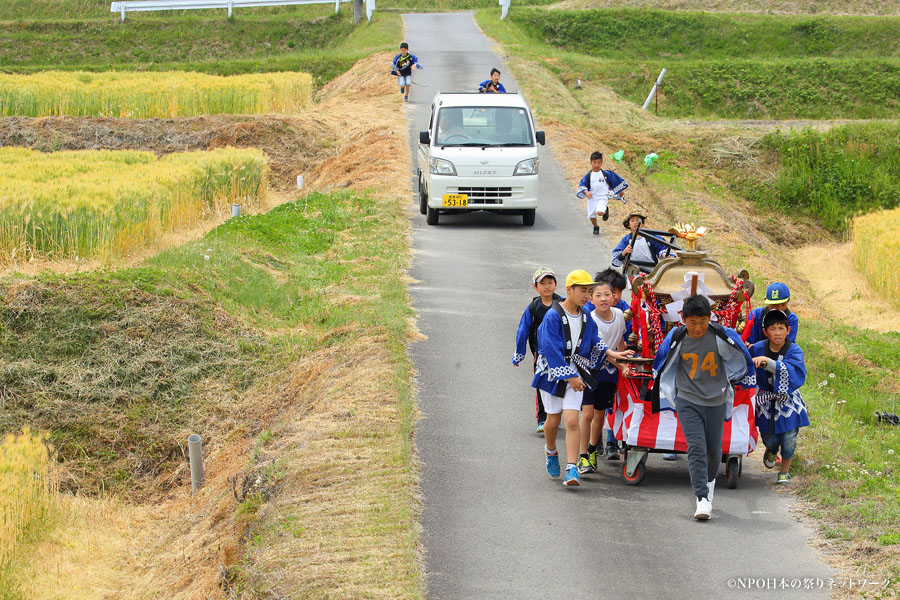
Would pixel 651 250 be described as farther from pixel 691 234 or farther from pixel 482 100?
pixel 482 100

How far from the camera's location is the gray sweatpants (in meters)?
8.27

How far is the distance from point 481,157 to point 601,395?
1045cm

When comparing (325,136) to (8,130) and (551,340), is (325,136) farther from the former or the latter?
(551,340)

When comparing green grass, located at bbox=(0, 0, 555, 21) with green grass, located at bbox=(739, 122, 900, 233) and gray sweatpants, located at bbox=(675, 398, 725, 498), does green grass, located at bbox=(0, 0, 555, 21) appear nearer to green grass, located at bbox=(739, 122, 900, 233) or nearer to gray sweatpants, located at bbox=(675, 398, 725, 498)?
green grass, located at bbox=(739, 122, 900, 233)

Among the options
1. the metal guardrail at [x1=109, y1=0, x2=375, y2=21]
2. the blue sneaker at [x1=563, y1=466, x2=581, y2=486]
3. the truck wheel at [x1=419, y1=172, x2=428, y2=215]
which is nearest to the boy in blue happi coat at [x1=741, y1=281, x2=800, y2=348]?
the blue sneaker at [x1=563, y1=466, x2=581, y2=486]

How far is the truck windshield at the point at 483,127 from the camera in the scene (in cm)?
1952

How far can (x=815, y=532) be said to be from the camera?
816 centimetres

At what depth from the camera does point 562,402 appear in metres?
8.81

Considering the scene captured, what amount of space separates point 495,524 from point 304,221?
39.3 feet

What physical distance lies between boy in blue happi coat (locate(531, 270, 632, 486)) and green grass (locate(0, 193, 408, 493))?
4726 mm

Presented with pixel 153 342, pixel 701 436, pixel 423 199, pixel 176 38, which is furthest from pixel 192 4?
pixel 701 436

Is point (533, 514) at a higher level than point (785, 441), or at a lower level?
lower

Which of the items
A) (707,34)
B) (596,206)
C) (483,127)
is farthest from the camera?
(707,34)

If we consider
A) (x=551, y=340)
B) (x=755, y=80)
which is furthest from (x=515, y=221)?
(x=755, y=80)
